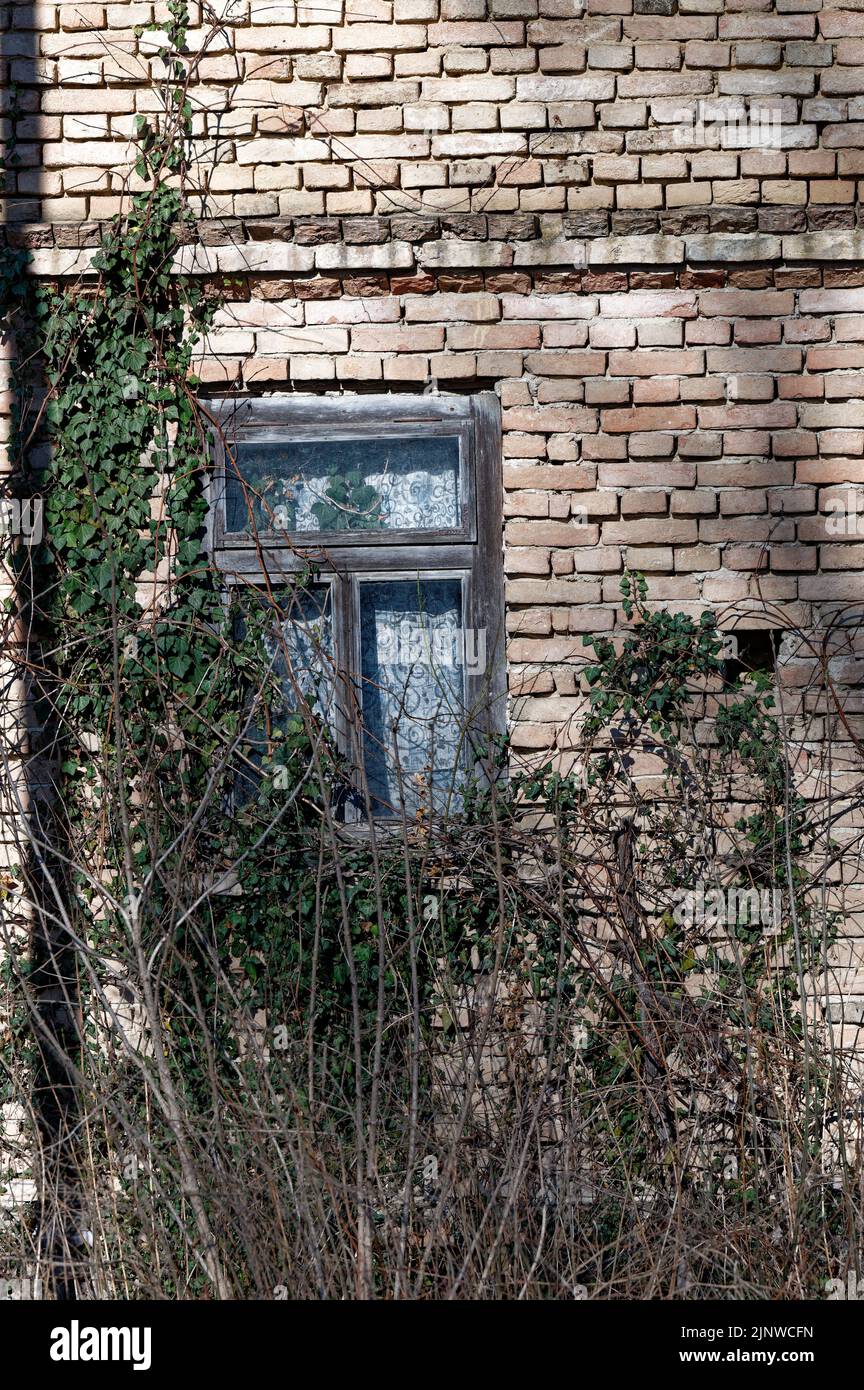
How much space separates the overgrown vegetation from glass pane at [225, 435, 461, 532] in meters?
0.06

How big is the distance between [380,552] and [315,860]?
1.04m

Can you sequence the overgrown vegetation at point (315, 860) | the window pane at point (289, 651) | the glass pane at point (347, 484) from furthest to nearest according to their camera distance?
the glass pane at point (347, 484)
the window pane at point (289, 651)
the overgrown vegetation at point (315, 860)

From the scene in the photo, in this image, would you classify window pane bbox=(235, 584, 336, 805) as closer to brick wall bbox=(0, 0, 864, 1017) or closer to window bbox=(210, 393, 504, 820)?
window bbox=(210, 393, 504, 820)

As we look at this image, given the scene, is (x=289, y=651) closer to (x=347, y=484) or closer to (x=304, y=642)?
(x=304, y=642)

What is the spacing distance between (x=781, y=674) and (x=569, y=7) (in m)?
2.31

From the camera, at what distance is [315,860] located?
3.44 meters

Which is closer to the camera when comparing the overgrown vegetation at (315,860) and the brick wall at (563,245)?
the overgrown vegetation at (315,860)

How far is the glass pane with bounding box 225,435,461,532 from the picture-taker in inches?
145

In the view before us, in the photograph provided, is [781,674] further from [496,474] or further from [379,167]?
[379,167]

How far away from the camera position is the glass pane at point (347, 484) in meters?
3.68

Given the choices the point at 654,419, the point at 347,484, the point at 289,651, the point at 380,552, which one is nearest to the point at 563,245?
the point at 654,419

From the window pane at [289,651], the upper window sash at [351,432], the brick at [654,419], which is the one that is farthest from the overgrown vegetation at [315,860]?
the brick at [654,419]

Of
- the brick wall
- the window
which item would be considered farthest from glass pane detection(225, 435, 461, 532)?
the brick wall

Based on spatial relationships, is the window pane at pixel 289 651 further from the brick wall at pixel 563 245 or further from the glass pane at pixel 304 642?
the brick wall at pixel 563 245
